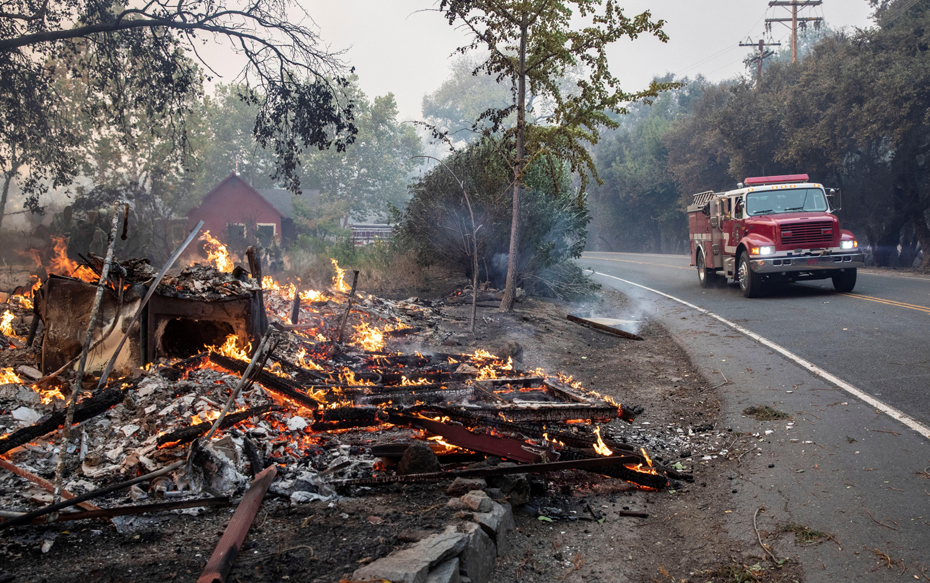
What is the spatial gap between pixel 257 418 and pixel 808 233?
13582 millimetres

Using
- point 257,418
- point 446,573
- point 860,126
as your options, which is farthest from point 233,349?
point 860,126

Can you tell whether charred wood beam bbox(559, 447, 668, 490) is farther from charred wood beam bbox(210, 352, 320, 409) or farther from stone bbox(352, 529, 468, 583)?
charred wood beam bbox(210, 352, 320, 409)

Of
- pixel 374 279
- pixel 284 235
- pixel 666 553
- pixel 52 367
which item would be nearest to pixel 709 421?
pixel 666 553

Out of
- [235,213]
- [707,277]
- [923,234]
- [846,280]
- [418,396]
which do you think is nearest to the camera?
[418,396]

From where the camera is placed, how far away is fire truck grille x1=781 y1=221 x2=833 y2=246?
1436 centimetres

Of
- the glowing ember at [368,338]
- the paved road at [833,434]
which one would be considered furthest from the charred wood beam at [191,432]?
the paved road at [833,434]

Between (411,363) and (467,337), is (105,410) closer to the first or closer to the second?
(411,363)

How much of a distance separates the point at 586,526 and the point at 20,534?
386 cm

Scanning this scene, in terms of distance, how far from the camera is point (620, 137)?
49.8 meters

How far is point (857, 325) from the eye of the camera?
10492 millimetres

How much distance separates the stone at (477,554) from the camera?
A: 3537 mm

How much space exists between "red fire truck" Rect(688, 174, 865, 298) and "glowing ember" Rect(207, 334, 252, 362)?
12132 mm

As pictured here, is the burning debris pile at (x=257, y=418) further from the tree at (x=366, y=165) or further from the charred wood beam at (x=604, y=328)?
the tree at (x=366, y=165)

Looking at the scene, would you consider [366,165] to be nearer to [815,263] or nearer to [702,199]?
[702,199]
